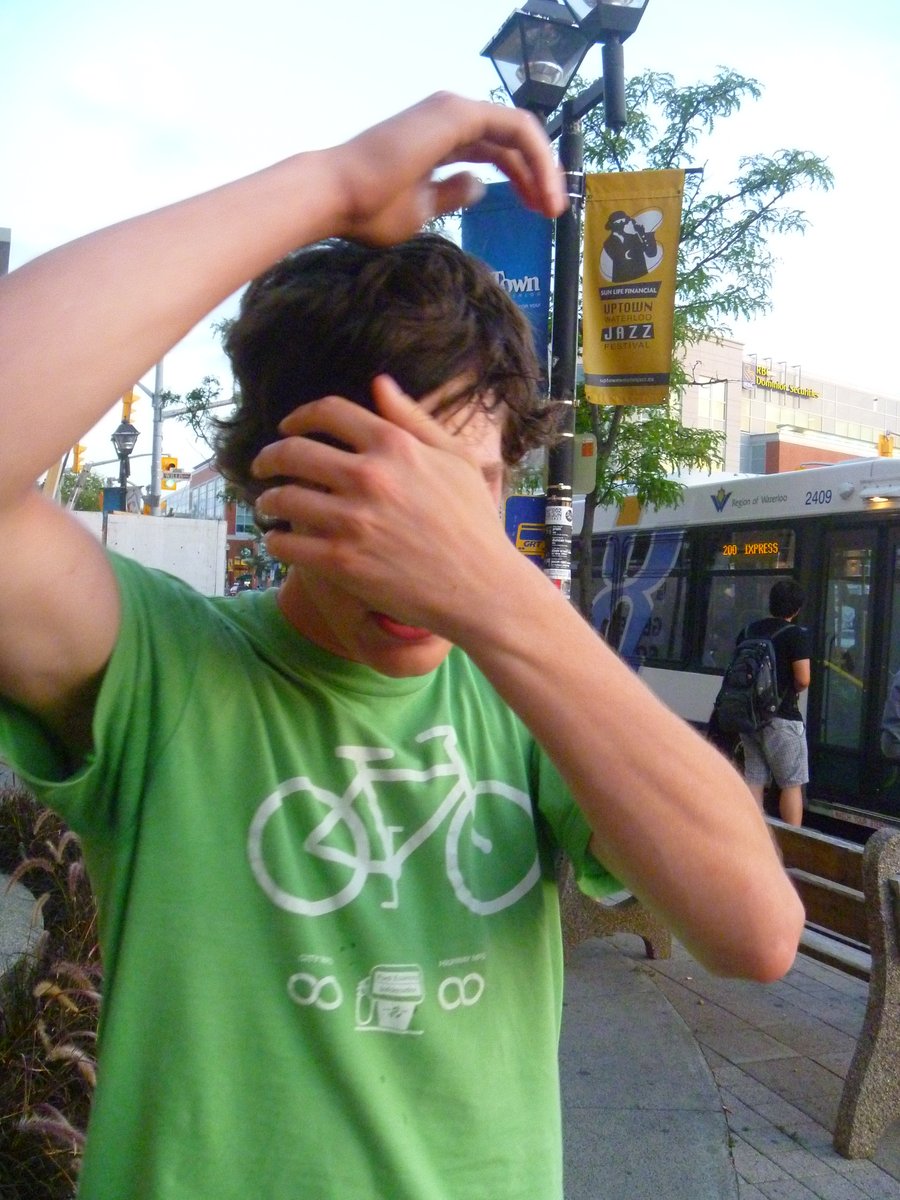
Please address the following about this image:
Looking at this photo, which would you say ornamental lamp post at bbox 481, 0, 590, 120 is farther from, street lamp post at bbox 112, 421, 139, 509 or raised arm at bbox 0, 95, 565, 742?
street lamp post at bbox 112, 421, 139, 509

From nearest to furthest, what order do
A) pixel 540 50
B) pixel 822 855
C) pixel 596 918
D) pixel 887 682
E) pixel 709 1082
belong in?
1. pixel 709 1082
2. pixel 822 855
3. pixel 596 918
4. pixel 540 50
5. pixel 887 682

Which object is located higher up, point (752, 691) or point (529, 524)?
point (529, 524)

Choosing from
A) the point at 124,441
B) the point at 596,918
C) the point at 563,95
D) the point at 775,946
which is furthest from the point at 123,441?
the point at 775,946

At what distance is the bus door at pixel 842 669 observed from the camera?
9.75 meters

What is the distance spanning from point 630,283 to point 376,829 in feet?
21.7

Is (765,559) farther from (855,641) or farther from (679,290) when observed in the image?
(679,290)

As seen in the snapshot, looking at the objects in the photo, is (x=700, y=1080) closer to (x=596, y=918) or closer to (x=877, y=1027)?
(x=877, y=1027)

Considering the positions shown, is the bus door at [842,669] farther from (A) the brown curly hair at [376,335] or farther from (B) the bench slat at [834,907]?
(A) the brown curly hair at [376,335]

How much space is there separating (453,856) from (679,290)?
397 inches

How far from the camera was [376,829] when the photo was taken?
1.21 meters

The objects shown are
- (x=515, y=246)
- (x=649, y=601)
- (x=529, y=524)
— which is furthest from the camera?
(x=649, y=601)

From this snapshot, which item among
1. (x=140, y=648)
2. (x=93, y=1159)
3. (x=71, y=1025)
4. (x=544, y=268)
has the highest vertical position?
(x=544, y=268)

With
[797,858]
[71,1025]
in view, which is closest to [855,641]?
[797,858]

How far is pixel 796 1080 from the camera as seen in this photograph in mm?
4570
